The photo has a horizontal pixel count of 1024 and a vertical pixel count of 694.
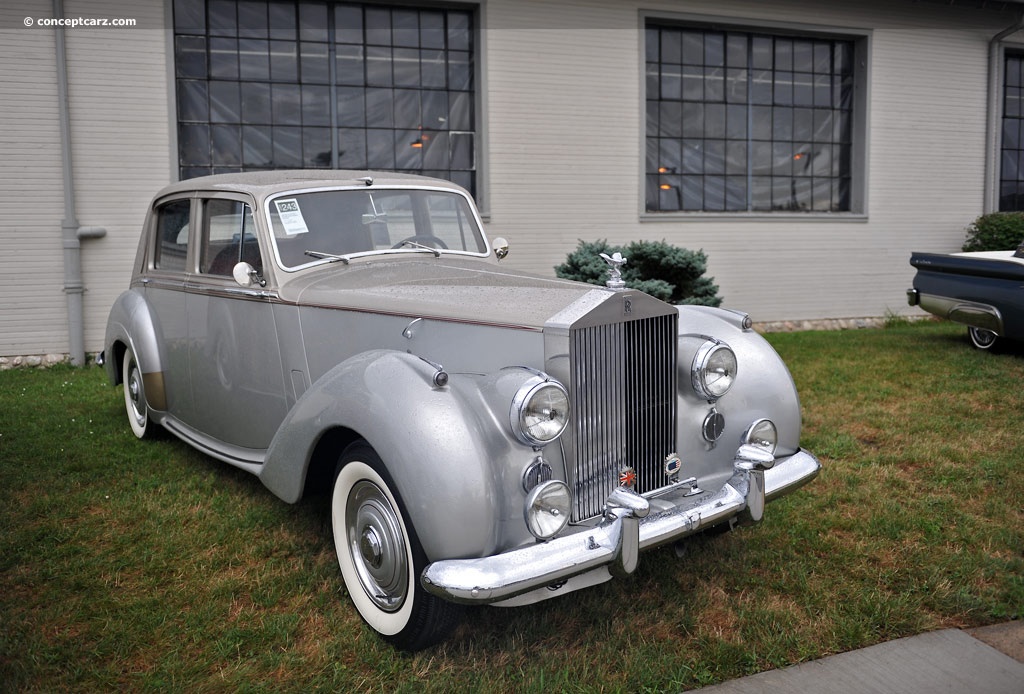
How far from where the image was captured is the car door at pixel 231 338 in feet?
12.6

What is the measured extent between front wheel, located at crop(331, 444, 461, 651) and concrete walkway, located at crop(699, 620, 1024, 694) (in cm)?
94

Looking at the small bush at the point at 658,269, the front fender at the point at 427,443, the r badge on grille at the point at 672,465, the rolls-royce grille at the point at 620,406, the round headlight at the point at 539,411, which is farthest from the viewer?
the small bush at the point at 658,269

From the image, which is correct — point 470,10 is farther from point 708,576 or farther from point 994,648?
point 994,648

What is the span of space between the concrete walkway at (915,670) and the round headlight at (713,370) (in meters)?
1.04

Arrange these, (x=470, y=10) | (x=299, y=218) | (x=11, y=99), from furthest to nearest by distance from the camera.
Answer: (x=470, y=10)
(x=11, y=99)
(x=299, y=218)

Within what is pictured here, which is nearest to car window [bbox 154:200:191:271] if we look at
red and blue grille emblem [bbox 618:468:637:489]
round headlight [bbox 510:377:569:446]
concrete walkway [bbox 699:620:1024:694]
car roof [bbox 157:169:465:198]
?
car roof [bbox 157:169:465:198]

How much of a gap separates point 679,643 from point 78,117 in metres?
7.75

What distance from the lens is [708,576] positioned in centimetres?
339

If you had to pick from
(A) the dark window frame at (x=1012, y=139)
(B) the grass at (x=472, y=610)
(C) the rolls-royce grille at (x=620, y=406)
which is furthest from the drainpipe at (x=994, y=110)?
(C) the rolls-royce grille at (x=620, y=406)

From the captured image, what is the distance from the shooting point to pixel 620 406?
2.96 m

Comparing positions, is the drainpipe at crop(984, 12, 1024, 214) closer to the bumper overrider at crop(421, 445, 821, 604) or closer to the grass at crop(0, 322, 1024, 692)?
the grass at crop(0, 322, 1024, 692)

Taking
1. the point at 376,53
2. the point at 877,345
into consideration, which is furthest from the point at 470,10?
the point at 877,345

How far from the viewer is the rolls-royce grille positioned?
2.85 metres

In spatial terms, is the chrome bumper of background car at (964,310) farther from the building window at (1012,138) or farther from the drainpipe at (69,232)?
the drainpipe at (69,232)
